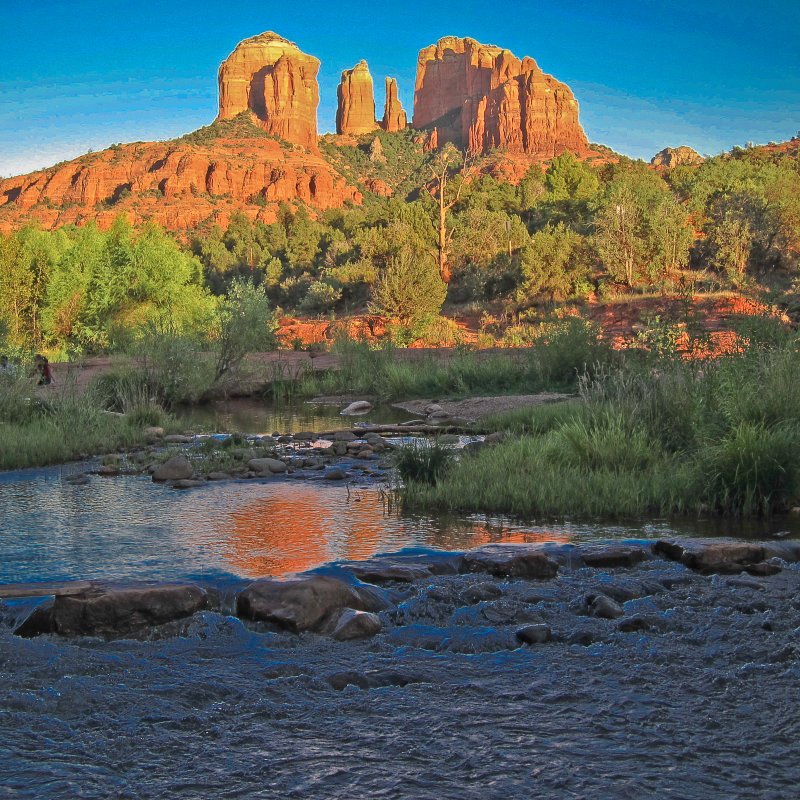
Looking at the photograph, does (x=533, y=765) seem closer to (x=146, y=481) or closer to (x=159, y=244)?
(x=146, y=481)

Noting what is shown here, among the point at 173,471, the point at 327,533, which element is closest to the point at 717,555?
the point at 327,533

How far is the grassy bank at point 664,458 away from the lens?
6.72m

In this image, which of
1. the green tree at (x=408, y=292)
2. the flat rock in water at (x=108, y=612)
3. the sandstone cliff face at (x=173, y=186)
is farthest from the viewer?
the sandstone cliff face at (x=173, y=186)

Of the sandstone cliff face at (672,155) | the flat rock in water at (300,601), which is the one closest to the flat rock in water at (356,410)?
the flat rock in water at (300,601)

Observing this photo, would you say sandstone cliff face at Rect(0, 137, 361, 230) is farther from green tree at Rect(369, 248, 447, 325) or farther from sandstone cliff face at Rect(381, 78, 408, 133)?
green tree at Rect(369, 248, 447, 325)

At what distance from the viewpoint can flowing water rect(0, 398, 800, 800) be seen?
2879mm

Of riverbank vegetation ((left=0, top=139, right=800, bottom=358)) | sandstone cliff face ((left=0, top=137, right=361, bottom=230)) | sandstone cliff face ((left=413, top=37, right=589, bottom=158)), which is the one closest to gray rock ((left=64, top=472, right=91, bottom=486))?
riverbank vegetation ((left=0, top=139, right=800, bottom=358))

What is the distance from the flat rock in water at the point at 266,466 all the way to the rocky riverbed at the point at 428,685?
3809 millimetres

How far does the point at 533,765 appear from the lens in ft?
9.75

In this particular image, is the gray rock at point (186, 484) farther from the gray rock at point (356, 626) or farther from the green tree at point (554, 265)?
the green tree at point (554, 265)

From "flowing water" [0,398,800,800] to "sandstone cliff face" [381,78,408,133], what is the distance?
148 meters

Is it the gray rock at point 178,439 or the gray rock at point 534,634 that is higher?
the gray rock at point 178,439

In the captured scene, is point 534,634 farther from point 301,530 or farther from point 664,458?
point 664,458

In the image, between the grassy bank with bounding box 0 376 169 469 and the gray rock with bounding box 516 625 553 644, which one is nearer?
the gray rock with bounding box 516 625 553 644
